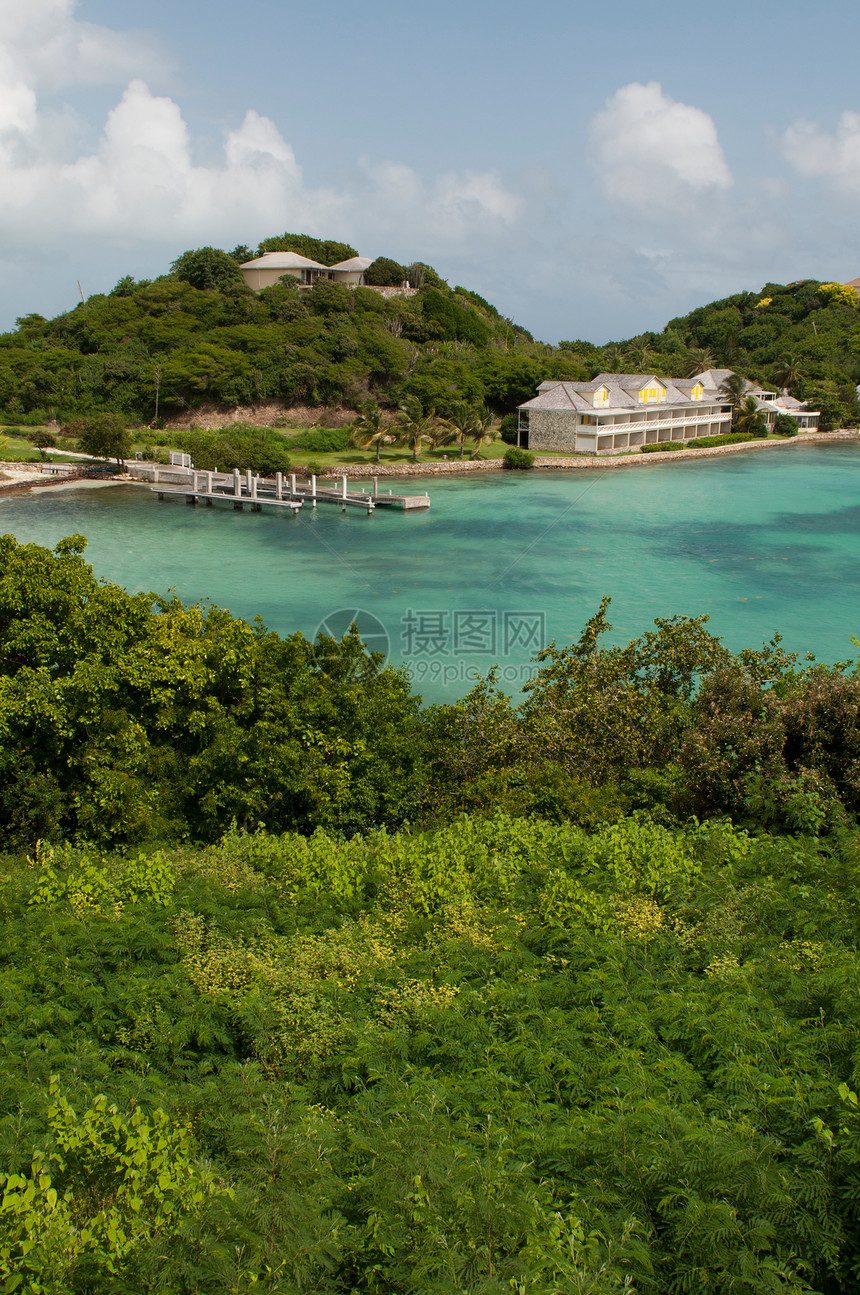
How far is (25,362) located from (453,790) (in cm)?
4775

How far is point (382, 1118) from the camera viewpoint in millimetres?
3922

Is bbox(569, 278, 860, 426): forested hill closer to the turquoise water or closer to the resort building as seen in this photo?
the resort building

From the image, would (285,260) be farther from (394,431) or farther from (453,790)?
(453,790)

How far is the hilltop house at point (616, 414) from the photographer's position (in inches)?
1887

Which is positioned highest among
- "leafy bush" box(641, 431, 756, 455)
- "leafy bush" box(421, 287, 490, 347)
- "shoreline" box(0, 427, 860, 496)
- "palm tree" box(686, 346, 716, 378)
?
"leafy bush" box(421, 287, 490, 347)

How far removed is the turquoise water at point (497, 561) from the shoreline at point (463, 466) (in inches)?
55.5

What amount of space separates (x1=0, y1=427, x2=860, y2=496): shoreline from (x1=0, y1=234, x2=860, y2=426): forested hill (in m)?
5.80

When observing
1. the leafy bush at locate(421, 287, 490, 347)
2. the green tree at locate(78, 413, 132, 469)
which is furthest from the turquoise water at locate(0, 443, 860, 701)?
the leafy bush at locate(421, 287, 490, 347)

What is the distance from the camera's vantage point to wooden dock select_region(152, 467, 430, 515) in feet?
110

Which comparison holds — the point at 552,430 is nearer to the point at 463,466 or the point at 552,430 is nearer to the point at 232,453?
the point at 463,466

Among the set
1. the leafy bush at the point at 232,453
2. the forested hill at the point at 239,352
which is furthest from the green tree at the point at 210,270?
the leafy bush at the point at 232,453

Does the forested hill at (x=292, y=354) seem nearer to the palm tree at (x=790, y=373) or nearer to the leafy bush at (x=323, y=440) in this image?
the palm tree at (x=790, y=373)

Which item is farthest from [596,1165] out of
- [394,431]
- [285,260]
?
[285,260]

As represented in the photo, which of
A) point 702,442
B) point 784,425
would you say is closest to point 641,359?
point 784,425
